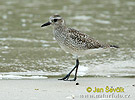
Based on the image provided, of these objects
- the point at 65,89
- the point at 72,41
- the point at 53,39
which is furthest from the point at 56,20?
the point at 53,39

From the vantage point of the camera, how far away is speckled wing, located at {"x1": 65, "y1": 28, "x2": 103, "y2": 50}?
7.74 metres

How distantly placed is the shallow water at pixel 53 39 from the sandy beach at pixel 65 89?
79cm

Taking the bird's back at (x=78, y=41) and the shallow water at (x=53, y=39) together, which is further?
the shallow water at (x=53, y=39)

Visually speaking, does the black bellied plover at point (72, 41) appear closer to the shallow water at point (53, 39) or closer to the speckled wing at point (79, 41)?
the speckled wing at point (79, 41)

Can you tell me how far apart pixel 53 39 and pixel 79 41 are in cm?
430

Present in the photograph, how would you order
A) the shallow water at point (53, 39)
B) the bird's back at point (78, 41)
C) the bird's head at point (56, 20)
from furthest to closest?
the shallow water at point (53, 39)
the bird's head at point (56, 20)
the bird's back at point (78, 41)

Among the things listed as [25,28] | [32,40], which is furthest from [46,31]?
[32,40]

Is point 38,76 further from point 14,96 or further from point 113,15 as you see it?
point 113,15

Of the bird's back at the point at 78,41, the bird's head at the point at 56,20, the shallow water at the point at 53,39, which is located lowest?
the shallow water at the point at 53,39

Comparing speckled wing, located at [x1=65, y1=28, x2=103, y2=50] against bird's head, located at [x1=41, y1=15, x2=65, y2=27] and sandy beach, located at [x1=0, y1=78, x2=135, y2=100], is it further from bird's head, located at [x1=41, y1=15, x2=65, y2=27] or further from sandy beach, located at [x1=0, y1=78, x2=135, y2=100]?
sandy beach, located at [x1=0, y1=78, x2=135, y2=100]

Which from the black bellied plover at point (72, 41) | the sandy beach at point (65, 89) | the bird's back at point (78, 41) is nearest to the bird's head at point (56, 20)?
the black bellied plover at point (72, 41)

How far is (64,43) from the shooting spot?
777 cm

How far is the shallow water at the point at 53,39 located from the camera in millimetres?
8828

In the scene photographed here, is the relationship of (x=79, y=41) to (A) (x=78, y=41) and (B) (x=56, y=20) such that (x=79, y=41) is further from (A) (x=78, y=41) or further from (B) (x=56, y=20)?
(B) (x=56, y=20)
